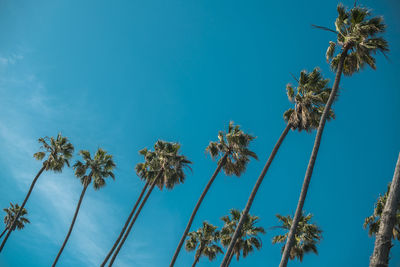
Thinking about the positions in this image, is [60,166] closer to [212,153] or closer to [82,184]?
[82,184]

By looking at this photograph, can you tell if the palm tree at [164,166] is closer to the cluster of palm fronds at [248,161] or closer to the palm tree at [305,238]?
the cluster of palm fronds at [248,161]

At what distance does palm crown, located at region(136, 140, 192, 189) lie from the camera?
29969mm

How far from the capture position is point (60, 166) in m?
36.2

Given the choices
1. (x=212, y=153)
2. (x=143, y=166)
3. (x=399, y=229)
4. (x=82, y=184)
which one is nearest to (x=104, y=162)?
(x=82, y=184)

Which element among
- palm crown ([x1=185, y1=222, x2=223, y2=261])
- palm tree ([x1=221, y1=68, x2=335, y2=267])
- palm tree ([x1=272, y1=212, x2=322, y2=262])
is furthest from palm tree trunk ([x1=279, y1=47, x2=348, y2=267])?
palm crown ([x1=185, y1=222, x2=223, y2=261])

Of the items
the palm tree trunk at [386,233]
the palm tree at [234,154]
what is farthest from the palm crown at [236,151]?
the palm tree trunk at [386,233]

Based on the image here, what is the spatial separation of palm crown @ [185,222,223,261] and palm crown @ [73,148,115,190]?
47.6 ft

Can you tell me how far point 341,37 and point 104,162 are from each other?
96.9 ft

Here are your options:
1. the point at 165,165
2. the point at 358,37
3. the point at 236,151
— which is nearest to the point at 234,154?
the point at 236,151

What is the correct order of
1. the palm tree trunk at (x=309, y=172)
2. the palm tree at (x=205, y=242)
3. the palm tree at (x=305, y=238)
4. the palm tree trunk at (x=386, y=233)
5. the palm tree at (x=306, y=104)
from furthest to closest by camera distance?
the palm tree at (x=205, y=242), the palm tree at (x=305, y=238), the palm tree at (x=306, y=104), the palm tree trunk at (x=309, y=172), the palm tree trunk at (x=386, y=233)

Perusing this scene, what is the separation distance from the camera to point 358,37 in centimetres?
1798

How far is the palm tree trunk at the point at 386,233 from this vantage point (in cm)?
753

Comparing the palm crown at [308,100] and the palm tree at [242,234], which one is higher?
the palm crown at [308,100]

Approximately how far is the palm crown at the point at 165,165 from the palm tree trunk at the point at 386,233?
917 inches
